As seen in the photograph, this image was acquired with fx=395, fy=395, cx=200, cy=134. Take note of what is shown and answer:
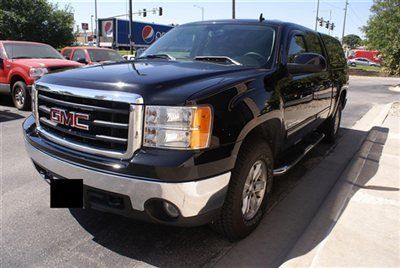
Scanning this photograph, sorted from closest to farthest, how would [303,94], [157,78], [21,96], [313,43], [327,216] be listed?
[157,78]
[327,216]
[303,94]
[313,43]
[21,96]

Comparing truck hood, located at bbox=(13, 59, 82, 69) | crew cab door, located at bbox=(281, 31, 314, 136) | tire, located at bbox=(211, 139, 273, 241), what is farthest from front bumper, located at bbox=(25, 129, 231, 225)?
truck hood, located at bbox=(13, 59, 82, 69)

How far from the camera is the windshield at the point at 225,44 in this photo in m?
3.95

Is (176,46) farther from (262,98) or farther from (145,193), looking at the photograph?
(145,193)

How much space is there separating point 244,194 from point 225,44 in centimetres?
172

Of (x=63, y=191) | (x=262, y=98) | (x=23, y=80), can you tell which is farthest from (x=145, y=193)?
(x=23, y=80)

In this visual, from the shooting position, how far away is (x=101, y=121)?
2732mm

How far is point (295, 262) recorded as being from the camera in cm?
289

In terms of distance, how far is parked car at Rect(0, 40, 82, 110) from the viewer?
8933mm

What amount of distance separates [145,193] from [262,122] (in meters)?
1.22

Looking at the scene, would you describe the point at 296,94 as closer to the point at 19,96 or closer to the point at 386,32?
the point at 19,96

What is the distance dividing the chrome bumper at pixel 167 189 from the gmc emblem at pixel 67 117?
29 centimetres

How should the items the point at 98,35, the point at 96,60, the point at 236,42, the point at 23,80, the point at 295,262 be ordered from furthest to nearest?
the point at 98,35
the point at 96,60
the point at 23,80
the point at 236,42
the point at 295,262

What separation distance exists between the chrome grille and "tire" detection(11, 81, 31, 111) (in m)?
6.55

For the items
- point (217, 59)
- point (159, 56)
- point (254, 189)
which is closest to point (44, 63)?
point (159, 56)
